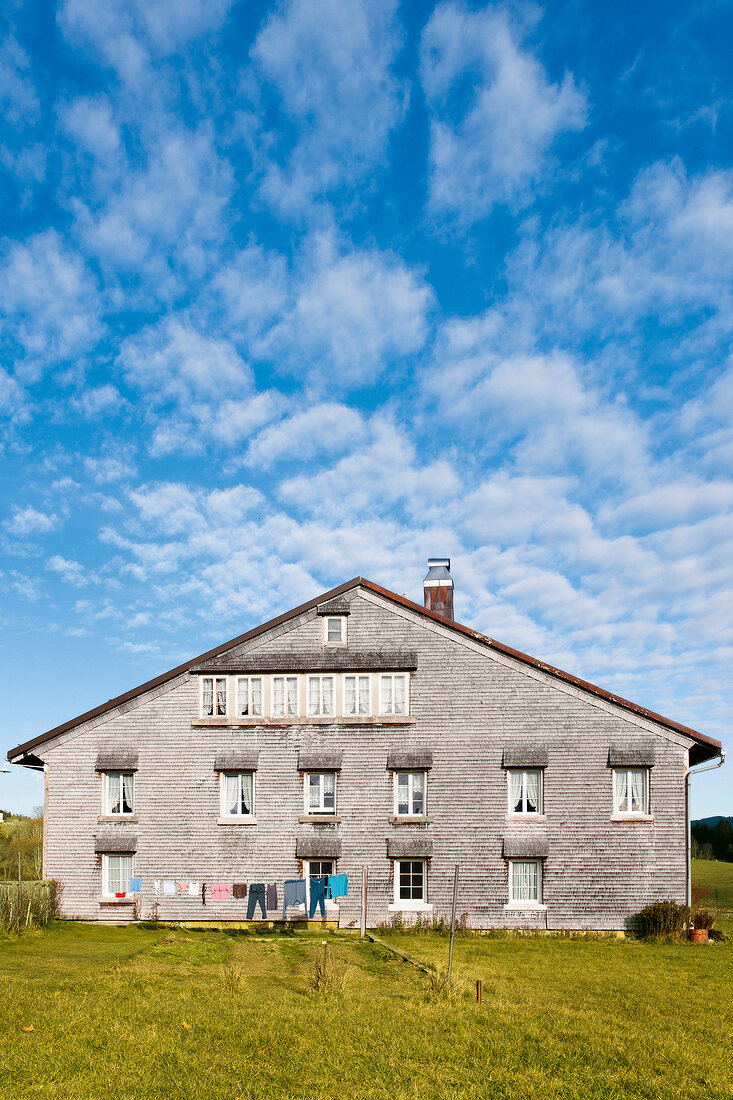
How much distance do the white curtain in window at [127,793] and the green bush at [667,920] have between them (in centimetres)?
1713

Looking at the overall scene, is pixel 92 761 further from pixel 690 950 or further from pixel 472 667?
pixel 690 950

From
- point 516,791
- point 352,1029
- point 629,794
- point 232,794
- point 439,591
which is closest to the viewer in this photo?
point 352,1029

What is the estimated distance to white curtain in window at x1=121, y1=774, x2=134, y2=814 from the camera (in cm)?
2778

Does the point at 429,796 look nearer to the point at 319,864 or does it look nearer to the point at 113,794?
the point at 319,864

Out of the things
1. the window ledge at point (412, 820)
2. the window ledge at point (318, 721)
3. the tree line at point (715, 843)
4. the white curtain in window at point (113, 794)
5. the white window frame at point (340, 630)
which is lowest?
the tree line at point (715, 843)

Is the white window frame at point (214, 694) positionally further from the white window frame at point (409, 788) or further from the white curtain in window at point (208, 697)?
the white window frame at point (409, 788)

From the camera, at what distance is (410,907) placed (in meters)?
26.0

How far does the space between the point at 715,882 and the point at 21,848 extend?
4259 cm

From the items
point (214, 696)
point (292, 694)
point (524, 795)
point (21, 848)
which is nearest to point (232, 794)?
point (214, 696)

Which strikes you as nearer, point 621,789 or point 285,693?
point 621,789

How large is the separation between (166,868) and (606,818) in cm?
1443

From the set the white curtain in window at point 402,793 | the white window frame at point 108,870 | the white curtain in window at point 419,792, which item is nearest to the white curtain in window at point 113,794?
the white window frame at point 108,870

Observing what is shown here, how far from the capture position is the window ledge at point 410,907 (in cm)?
2594

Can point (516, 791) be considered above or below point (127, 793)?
above
